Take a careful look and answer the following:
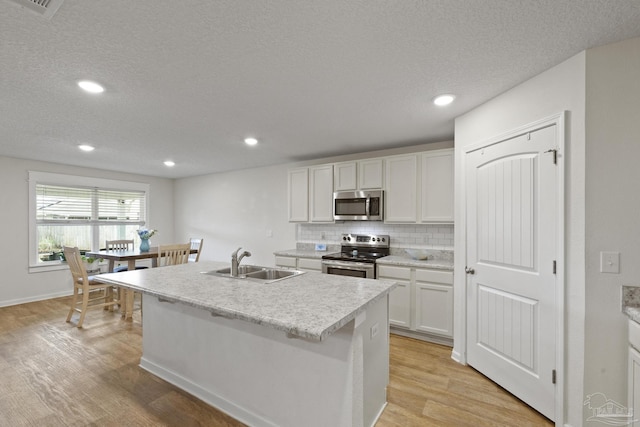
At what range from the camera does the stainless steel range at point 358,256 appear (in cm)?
338

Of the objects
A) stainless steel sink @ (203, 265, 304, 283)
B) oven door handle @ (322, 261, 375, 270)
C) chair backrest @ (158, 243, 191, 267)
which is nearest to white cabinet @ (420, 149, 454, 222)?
oven door handle @ (322, 261, 375, 270)

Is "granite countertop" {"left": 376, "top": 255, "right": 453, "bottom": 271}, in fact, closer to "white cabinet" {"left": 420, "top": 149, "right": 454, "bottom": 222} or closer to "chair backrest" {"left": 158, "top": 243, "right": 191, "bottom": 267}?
"white cabinet" {"left": 420, "top": 149, "right": 454, "bottom": 222}

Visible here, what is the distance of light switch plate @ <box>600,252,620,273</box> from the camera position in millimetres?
1590

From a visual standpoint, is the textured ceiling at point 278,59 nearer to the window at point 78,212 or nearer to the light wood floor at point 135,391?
the window at point 78,212

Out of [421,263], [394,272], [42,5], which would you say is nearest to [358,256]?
[394,272]

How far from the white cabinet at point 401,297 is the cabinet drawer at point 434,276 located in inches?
4.7

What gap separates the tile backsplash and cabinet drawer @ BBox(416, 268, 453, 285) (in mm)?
560

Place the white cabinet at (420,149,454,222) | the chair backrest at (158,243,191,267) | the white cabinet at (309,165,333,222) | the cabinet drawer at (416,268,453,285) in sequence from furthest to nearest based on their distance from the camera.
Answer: the white cabinet at (309,165,333,222) < the chair backrest at (158,243,191,267) < the white cabinet at (420,149,454,222) < the cabinet drawer at (416,268,453,285)

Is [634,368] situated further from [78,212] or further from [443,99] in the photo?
[78,212]

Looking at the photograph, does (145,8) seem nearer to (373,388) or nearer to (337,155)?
(373,388)

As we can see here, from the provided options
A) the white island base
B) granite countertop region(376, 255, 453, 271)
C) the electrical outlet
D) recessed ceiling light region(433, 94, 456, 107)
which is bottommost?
the white island base

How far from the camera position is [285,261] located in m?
4.19

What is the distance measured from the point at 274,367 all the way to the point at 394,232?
2.56 m

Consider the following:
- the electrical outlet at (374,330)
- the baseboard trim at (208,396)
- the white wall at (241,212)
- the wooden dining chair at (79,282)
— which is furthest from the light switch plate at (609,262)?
the wooden dining chair at (79,282)
